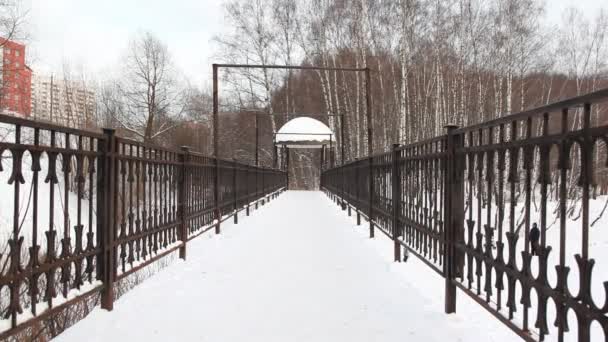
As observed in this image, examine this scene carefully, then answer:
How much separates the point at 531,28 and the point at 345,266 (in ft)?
54.2

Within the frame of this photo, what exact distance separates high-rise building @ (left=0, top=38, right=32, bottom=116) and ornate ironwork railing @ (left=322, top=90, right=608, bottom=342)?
1252 centimetres

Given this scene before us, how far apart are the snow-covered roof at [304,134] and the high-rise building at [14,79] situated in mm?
11251

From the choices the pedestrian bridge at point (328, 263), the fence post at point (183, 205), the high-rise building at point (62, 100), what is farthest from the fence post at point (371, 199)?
the high-rise building at point (62, 100)

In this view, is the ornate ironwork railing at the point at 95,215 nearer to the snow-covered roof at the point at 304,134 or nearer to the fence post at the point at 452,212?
the fence post at the point at 452,212

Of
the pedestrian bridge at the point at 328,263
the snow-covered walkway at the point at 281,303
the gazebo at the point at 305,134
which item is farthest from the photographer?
the gazebo at the point at 305,134

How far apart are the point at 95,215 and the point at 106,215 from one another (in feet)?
4.58

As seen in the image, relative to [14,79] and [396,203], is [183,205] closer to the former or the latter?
[396,203]

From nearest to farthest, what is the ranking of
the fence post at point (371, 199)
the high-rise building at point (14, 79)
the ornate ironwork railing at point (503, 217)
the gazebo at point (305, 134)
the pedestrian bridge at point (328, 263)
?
the ornate ironwork railing at point (503, 217) → the pedestrian bridge at point (328, 263) → the fence post at point (371, 199) → the high-rise building at point (14, 79) → the gazebo at point (305, 134)

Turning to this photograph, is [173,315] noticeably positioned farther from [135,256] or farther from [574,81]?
[574,81]

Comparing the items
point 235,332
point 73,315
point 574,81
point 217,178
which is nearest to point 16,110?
point 217,178

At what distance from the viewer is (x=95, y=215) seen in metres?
4.49

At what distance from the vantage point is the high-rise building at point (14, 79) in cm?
1352

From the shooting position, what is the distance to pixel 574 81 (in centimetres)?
2112

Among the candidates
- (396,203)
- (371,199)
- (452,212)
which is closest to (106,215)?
(452,212)
